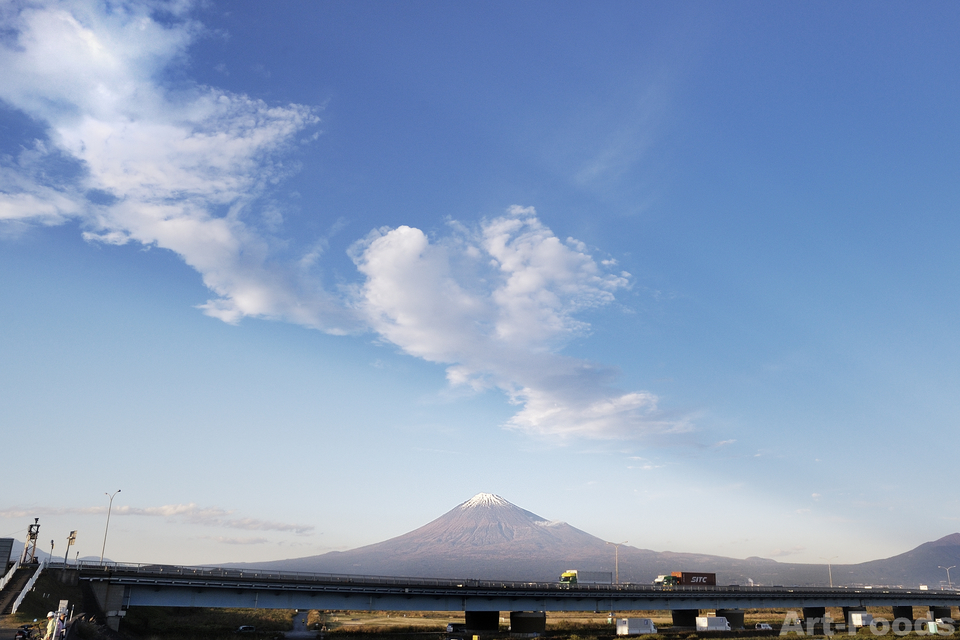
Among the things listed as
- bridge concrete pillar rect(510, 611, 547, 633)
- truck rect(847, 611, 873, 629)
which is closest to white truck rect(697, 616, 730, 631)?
bridge concrete pillar rect(510, 611, 547, 633)

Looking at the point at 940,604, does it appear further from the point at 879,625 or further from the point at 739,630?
the point at 739,630

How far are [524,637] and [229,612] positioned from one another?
77.6 m

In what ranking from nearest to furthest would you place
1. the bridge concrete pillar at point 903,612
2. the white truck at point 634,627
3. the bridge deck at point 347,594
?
1. the bridge deck at point 347,594
2. the white truck at point 634,627
3. the bridge concrete pillar at point 903,612

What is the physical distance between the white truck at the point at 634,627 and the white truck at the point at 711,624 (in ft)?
35.8

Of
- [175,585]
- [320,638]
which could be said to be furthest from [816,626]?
[175,585]

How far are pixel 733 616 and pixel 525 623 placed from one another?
39709 mm

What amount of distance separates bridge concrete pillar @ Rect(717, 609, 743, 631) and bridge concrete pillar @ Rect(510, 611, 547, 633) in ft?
111

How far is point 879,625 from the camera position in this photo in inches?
4141

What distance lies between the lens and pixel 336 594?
74938 mm

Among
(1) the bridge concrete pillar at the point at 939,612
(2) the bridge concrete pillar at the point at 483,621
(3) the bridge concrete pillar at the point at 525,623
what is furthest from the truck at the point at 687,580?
(2) the bridge concrete pillar at the point at 483,621

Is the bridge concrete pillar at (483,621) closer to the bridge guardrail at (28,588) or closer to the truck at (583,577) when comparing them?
the truck at (583,577)

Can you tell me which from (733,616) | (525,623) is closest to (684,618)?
(733,616)

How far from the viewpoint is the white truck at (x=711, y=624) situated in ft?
307

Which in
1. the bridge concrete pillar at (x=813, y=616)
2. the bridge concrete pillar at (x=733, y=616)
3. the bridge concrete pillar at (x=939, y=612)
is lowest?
the bridge concrete pillar at (x=939, y=612)
